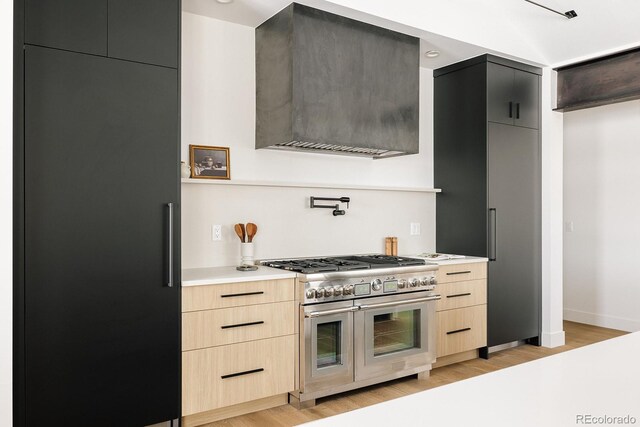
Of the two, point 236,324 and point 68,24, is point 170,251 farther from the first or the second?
point 68,24

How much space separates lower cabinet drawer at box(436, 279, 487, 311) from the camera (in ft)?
12.8

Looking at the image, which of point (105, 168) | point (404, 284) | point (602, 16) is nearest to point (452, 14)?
point (602, 16)

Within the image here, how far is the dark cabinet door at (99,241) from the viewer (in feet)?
7.63

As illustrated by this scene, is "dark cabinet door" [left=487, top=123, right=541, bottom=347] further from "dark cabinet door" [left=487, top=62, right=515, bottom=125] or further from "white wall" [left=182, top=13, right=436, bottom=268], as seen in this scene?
"white wall" [left=182, top=13, right=436, bottom=268]

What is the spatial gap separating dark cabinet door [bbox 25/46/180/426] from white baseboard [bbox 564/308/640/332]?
4645mm

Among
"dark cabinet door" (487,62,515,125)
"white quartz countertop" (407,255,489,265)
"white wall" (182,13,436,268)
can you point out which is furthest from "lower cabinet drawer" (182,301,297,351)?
"dark cabinet door" (487,62,515,125)

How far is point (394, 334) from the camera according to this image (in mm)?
3508

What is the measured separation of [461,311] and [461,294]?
5.5 inches

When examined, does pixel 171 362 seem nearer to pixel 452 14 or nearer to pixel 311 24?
pixel 311 24

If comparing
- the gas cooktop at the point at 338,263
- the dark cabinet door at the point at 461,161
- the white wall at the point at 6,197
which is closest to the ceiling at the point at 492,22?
the dark cabinet door at the point at 461,161

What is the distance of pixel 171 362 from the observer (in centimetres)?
269

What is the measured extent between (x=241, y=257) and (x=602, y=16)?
3.38 m

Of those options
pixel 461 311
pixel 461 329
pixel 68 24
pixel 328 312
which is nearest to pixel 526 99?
pixel 461 311

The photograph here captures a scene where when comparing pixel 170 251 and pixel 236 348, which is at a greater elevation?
pixel 170 251
